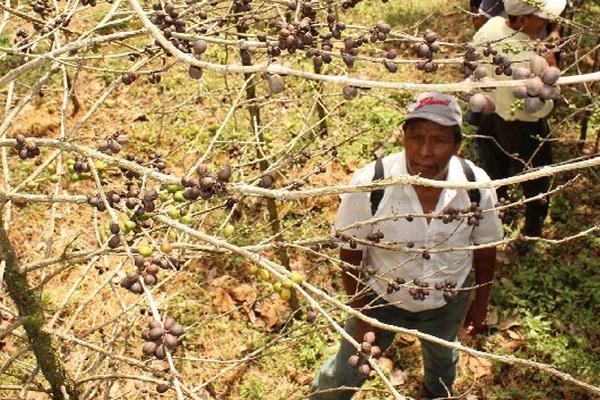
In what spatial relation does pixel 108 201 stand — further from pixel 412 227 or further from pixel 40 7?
pixel 412 227

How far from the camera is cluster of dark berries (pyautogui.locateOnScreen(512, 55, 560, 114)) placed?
1.26 m

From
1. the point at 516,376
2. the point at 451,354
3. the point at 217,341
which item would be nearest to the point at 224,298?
the point at 217,341

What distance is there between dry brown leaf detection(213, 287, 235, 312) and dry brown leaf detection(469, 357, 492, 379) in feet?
7.45

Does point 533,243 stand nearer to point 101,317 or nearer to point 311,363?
point 311,363

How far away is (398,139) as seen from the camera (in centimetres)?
741

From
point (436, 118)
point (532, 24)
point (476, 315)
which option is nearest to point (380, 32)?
point (436, 118)

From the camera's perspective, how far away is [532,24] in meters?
4.48

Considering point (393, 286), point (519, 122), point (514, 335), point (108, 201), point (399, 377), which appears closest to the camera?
point (108, 201)

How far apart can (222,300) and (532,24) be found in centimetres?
365

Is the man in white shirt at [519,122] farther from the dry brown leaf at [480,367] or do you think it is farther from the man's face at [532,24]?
the dry brown leaf at [480,367]

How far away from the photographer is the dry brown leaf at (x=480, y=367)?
202 inches

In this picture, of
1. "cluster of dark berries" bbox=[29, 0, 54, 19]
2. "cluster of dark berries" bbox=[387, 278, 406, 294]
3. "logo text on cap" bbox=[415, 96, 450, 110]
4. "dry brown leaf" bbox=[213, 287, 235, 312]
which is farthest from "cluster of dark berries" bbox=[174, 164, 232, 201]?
"dry brown leaf" bbox=[213, 287, 235, 312]

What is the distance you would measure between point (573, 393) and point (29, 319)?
14.2ft

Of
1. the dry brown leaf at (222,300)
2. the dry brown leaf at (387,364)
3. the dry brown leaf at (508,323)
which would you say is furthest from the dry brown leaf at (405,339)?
the dry brown leaf at (222,300)
